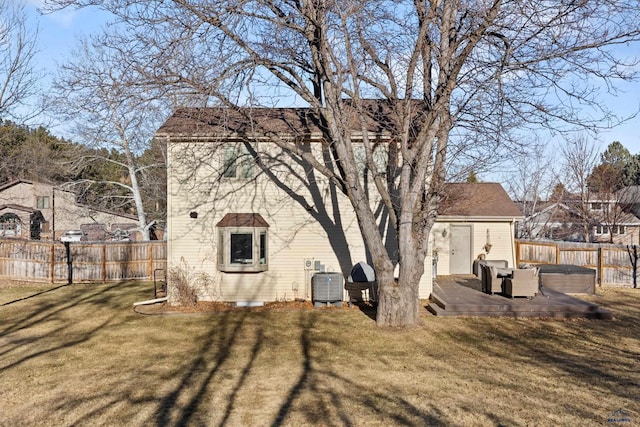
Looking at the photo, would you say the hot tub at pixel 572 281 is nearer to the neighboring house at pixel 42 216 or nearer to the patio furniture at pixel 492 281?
the patio furniture at pixel 492 281

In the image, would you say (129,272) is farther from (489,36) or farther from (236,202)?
(489,36)

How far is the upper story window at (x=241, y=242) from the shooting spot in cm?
1215

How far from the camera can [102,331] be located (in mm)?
9875

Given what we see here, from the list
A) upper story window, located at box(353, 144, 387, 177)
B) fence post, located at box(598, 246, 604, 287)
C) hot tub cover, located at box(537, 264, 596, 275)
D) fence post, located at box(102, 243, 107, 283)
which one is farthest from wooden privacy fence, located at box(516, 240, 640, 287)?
fence post, located at box(102, 243, 107, 283)

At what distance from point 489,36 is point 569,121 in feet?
7.97

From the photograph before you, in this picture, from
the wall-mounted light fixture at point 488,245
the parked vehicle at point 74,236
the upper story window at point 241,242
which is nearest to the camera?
the upper story window at point 241,242

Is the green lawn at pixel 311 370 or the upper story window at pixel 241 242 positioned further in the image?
the upper story window at pixel 241 242

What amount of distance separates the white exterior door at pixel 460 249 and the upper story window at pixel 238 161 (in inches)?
360

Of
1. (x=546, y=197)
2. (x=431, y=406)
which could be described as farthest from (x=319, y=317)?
(x=546, y=197)

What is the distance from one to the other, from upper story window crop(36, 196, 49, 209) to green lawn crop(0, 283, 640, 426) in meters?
26.9

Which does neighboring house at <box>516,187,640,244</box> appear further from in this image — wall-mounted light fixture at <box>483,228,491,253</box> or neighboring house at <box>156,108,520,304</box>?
neighboring house at <box>156,108,520,304</box>

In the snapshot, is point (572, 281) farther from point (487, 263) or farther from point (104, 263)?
point (104, 263)

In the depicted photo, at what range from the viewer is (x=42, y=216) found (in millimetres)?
34375

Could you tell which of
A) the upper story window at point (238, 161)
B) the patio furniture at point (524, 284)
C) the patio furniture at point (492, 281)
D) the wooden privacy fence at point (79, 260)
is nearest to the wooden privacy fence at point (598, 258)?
the patio furniture at point (492, 281)
